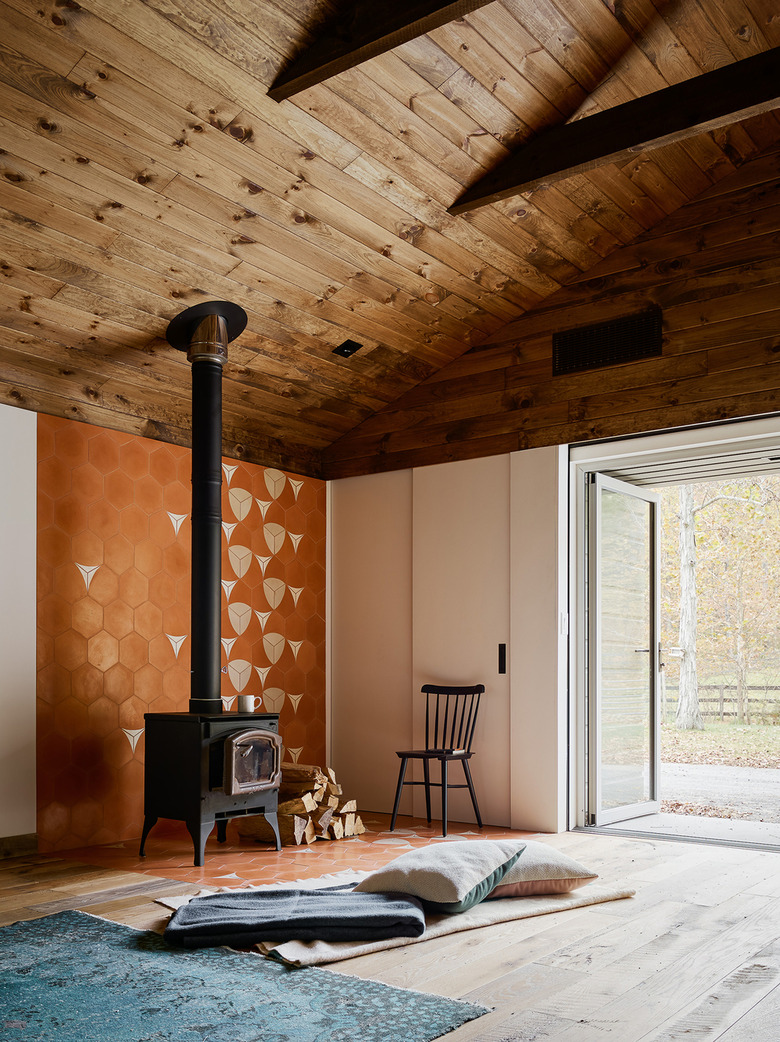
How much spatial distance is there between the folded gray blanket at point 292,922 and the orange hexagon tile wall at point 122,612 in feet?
6.09

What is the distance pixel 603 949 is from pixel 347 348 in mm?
3733

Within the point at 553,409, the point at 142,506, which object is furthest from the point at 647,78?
the point at 142,506

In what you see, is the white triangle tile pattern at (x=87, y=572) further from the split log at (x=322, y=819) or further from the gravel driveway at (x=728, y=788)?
the gravel driveway at (x=728, y=788)

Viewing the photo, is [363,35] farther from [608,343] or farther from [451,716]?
[451,716]

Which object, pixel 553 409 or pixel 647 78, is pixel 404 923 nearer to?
pixel 553 409

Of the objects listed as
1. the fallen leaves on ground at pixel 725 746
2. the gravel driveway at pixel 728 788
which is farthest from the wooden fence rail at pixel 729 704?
the gravel driveway at pixel 728 788

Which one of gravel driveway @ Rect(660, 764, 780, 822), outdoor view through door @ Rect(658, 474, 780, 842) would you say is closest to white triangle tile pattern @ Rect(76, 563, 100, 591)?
gravel driveway @ Rect(660, 764, 780, 822)

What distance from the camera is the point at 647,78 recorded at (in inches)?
175

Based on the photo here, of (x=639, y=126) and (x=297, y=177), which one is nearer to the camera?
(x=639, y=126)

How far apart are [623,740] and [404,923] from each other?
296 centimetres

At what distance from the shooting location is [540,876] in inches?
143

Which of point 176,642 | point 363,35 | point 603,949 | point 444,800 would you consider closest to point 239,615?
point 176,642

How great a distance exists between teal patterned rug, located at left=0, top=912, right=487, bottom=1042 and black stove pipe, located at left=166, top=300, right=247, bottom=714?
1.80 metres

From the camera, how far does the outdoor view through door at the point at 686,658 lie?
552 cm
